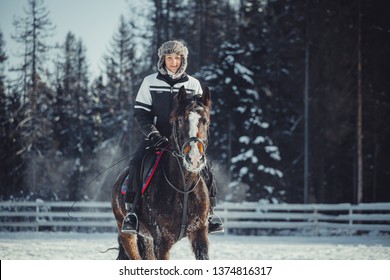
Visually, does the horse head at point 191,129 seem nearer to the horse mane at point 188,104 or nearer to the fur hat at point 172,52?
A: the horse mane at point 188,104

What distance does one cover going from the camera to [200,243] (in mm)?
5316

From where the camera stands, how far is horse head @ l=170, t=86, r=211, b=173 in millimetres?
4859

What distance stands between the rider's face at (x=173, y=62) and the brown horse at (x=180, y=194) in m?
0.82

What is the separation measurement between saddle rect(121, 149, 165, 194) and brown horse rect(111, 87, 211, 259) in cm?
5

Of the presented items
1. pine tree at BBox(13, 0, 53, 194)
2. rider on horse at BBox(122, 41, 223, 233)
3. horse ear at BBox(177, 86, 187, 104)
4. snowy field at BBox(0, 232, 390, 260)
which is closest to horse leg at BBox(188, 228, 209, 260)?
rider on horse at BBox(122, 41, 223, 233)

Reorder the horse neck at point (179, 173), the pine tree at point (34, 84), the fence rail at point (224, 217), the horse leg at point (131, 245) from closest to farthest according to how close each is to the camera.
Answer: the horse neck at point (179, 173), the horse leg at point (131, 245), the pine tree at point (34, 84), the fence rail at point (224, 217)

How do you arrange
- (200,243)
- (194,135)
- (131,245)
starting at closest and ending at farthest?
(194,135)
(200,243)
(131,245)

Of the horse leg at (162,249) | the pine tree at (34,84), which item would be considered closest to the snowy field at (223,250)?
the pine tree at (34,84)

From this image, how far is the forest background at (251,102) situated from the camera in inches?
738

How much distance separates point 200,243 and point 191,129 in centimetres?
125

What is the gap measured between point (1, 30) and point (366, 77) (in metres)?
14.1

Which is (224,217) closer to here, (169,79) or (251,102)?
(251,102)

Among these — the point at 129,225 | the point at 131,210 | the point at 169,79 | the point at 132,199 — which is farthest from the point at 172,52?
the point at 129,225
